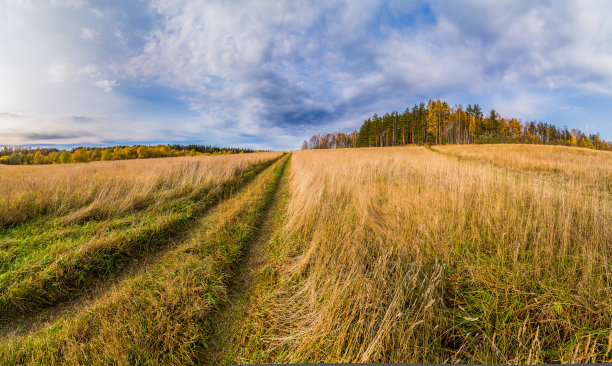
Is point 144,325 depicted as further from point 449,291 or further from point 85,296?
point 449,291

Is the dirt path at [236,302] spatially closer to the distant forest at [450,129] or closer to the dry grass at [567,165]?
the dry grass at [567,165]

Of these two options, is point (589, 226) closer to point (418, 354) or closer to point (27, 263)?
point (418, 354)

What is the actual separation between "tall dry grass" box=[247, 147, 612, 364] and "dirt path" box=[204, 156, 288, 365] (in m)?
0.25

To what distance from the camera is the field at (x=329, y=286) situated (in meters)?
1.70

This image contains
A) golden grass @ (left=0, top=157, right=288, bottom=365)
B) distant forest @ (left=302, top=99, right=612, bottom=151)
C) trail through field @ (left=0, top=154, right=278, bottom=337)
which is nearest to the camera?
golden grass @ (left=0, top=157, right=288, bottom=365)

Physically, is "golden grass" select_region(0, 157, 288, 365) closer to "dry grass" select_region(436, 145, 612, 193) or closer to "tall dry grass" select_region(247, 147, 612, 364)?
"tall dry grass" select_region(247, 147, 612, 364)

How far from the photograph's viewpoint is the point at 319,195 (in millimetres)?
4898

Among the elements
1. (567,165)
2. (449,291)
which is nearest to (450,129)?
(567,165)

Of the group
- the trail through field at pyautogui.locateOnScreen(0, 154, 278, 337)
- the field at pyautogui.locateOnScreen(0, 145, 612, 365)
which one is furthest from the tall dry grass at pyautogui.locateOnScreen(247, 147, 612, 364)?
the trail through field at pyautogui.locateOnScreen(0, 154, 278, 337)

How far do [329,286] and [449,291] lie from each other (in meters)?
1.35

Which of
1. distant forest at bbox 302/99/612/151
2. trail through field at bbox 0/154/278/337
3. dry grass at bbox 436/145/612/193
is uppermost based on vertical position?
distant forest at bbox 302/99/612/151

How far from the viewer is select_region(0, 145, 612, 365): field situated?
1695 millimetres

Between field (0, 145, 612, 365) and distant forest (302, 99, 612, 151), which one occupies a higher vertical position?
distant forest (302, 99, 612, 151)

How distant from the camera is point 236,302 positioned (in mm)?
2600
